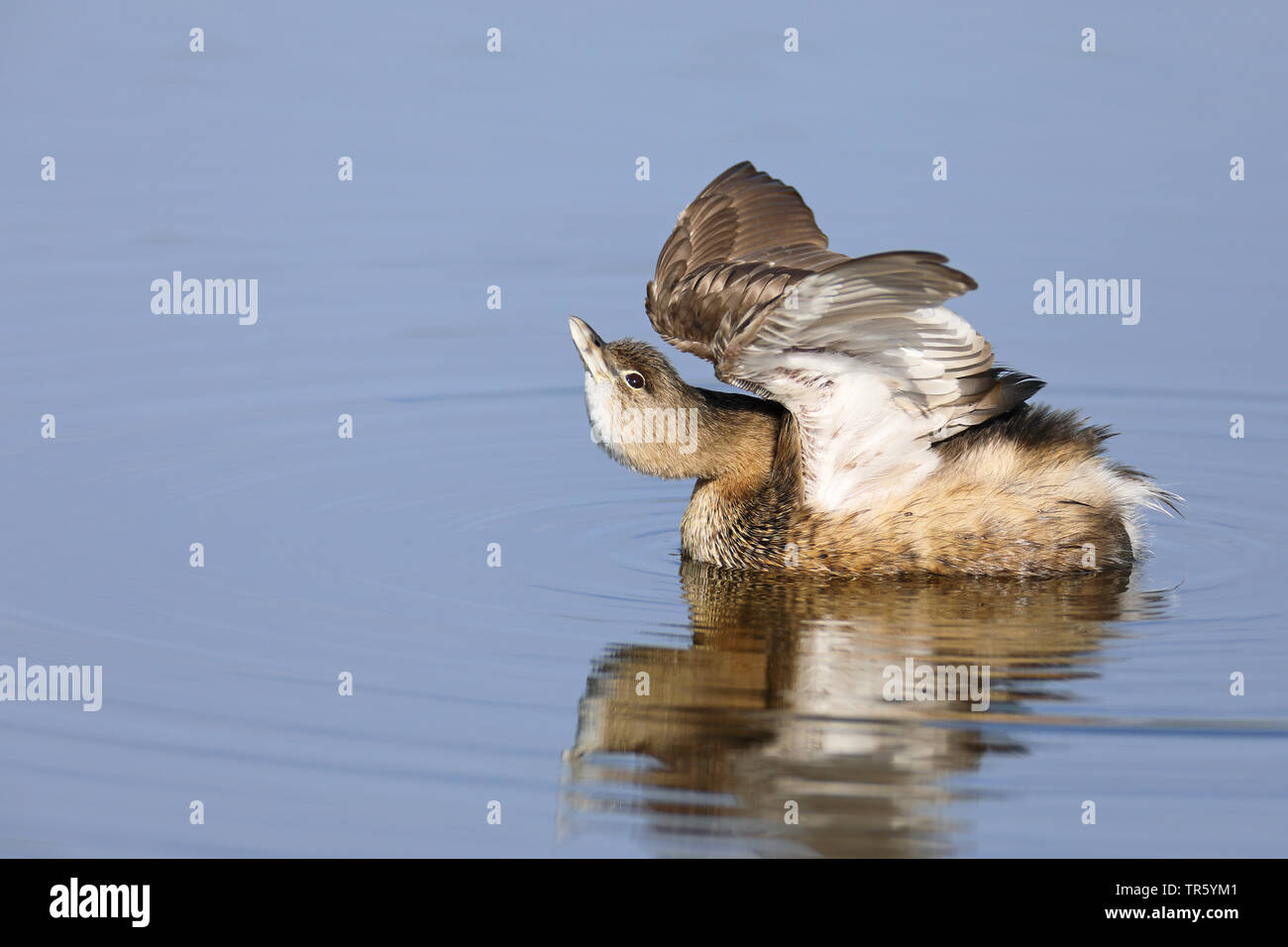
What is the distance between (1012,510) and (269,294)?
6.19 metres

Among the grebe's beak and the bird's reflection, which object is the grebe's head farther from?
the bird's reflection

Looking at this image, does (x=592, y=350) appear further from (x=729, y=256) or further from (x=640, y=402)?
(x=729, y=256)

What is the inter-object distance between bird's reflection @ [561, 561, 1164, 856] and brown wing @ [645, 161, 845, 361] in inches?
49.3

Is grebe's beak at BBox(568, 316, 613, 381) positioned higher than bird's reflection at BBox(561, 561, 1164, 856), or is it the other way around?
grebe's beak at BBox(568, 316, 613, 381)

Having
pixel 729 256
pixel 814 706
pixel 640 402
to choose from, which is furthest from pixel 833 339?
pixel 729 256

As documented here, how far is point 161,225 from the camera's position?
1464 centimetres

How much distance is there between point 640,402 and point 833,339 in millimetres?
1586

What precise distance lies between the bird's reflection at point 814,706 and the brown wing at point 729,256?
49.3 inches

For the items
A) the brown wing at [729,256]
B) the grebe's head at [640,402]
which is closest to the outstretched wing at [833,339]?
the brown wing at [729,256]

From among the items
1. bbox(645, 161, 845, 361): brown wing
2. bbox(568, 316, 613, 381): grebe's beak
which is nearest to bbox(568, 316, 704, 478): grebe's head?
bbox(568, 316, 613, 381): grebe's beak

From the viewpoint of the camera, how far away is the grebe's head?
33.0 feet

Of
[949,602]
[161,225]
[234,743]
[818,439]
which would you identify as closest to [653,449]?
[818,439]

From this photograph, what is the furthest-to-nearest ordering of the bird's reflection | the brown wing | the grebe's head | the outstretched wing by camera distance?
the grebe's head
the brown wing
the outstretched wing
the bird's reflection

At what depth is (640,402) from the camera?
397 inches
